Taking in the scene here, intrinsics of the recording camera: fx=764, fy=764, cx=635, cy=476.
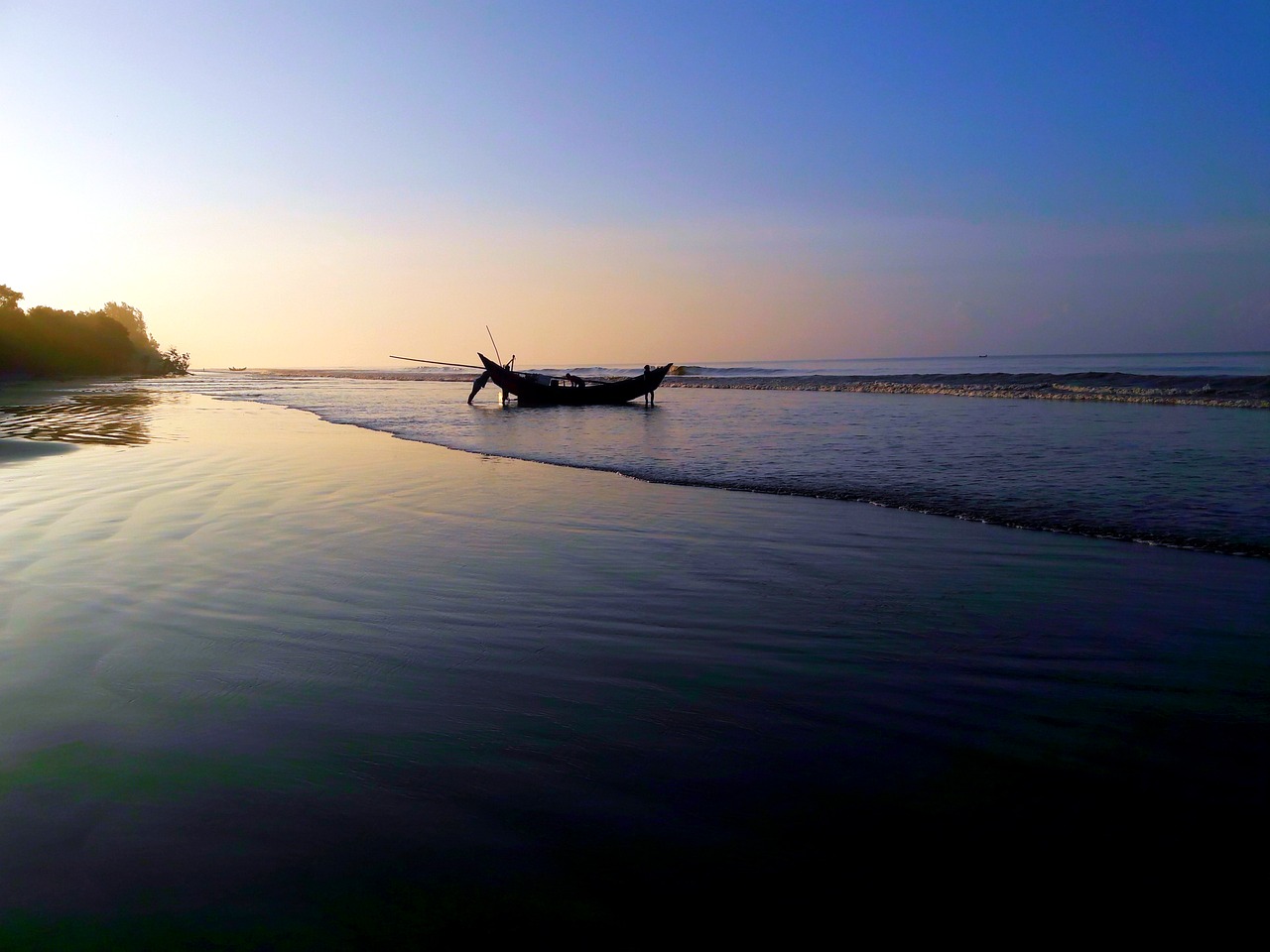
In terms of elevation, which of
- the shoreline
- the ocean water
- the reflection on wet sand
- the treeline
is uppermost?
the treeline

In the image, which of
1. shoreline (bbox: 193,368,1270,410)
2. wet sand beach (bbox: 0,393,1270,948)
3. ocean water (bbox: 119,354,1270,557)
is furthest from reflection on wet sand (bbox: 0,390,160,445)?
shoreline (bbox: 193,368,1270,410)

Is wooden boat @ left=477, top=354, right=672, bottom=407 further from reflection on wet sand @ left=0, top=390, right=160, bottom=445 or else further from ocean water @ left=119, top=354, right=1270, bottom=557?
reflection on wet sand @ left=0, top=390, right=160, bottom=445

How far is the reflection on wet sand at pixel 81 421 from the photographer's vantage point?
1627cm

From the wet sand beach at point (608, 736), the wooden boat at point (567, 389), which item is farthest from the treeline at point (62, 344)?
the wet sand beach at point (608, 736)

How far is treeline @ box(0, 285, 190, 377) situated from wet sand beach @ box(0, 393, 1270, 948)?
203ft

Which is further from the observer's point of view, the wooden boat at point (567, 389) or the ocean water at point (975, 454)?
the wooden boat at point (567, 389)

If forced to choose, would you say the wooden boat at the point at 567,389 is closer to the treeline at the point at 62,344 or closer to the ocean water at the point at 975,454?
the ocean water at the point at 975,454

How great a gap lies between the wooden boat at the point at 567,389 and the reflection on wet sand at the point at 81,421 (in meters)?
14.3

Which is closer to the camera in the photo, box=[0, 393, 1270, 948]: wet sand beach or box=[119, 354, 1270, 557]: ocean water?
box=[0, 393, 1270, 948]: wet sand beach

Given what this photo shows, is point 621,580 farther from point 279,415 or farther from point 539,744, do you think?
point 279,415

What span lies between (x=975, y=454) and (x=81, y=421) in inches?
860

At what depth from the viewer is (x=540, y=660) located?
4121mm

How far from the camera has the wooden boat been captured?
35281 mm

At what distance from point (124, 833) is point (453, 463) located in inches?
443
